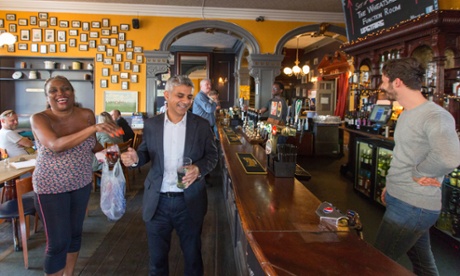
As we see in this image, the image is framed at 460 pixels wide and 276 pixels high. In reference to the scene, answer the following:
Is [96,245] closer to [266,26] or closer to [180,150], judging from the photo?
[180,150]

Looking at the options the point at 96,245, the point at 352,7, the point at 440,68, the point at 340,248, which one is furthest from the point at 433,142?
the point at 352,7

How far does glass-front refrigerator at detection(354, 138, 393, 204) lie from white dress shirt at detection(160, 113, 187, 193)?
10.3ft

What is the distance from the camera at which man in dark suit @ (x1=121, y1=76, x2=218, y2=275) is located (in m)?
2.11

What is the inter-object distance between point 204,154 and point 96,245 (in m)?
1.94

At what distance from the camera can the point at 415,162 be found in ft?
5.98

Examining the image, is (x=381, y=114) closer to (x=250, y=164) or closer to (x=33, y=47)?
(x=250, y=164)

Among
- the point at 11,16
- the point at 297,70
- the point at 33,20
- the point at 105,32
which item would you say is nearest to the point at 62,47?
the point at 33,20

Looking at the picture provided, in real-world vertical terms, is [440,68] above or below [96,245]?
above

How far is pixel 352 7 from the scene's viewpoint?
6.10 metres

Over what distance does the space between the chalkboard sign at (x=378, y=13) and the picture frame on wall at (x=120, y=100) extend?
4897mm

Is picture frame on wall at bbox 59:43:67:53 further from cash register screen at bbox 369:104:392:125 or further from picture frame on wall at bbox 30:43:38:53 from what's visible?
cash register screen at bbox 369:104:392:125

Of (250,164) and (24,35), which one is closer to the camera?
(250,164)

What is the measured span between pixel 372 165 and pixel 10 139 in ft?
15.9

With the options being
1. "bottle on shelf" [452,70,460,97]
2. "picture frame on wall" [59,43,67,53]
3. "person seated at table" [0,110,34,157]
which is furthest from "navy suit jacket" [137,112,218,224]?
"picture frame on wall" [59,43,67,53]
